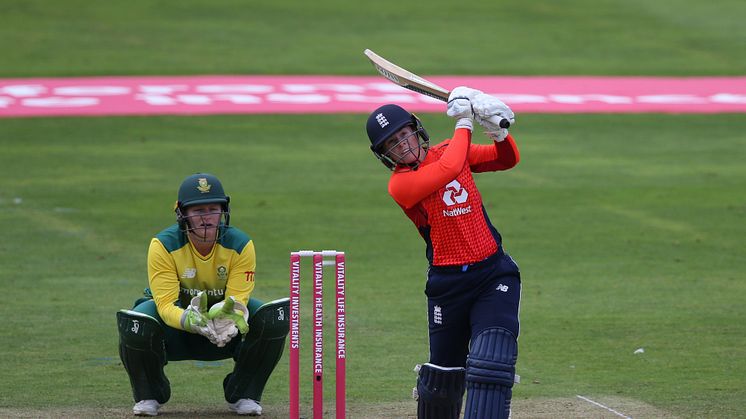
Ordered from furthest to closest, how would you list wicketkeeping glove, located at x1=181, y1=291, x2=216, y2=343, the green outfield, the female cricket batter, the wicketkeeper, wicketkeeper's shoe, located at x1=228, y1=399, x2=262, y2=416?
1. the green outfield
2. wicketkeeper's shoe, located at x1=228, y1=399, x2=262, y2=416
3. the wicketkeeper
4. wicketkeeping glove, located at x1=181, y1=291, x2=216, y2=343
5. the female cricket batter

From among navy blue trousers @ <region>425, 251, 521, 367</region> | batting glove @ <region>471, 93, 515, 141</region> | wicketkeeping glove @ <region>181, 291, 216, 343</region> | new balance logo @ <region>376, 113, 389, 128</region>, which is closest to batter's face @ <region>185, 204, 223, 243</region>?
wicketkeeping glove @ <region>181, 291, 216, 343</region>

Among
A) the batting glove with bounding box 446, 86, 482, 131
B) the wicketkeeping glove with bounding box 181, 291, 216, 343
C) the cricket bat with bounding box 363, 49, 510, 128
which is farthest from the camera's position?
the wicketkeeping glove with bounding box 181, 291, 216, 343

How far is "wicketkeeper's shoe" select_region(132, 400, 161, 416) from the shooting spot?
7031 mm

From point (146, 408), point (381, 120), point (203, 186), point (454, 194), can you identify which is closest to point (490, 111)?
point (454, 194)

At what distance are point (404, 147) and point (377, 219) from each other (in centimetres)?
766

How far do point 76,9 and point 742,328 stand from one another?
25.3 m

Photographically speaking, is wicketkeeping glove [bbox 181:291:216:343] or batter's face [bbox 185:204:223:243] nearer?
wicketkeeping glove [bbox 181:291:216:343]

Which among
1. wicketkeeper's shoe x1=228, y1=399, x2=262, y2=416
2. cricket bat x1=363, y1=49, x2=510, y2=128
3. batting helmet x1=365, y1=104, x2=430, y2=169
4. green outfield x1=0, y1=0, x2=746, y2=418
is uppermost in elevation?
cricket bat x1=363, y1=49, x2=510, y2=128

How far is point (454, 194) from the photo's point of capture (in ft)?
20.4

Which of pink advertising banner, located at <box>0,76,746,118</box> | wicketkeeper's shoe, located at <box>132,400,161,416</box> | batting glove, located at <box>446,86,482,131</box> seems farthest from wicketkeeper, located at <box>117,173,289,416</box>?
pink advertising banner, located at <box>0,76,746,118</box>

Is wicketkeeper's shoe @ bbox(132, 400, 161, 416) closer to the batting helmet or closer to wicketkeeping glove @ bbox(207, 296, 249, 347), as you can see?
wicketkeeping glove @ bbox(207, 296, 249, 347)

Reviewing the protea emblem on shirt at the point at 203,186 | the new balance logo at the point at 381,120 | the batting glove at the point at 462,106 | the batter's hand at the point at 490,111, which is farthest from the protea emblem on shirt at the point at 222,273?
the batter's hand at the point at 490,111

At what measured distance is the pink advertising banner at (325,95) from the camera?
21.5 m

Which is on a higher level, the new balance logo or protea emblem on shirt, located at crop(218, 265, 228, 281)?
the new balance logo
